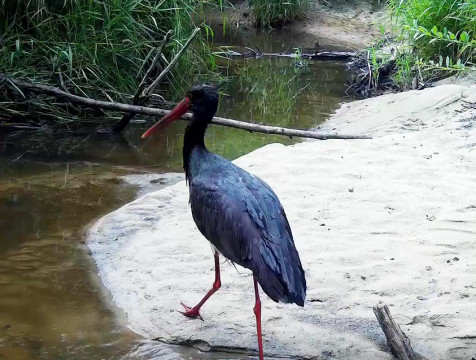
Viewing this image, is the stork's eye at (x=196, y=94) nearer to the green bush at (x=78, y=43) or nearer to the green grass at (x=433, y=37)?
the green bush at (x=78, y=43)

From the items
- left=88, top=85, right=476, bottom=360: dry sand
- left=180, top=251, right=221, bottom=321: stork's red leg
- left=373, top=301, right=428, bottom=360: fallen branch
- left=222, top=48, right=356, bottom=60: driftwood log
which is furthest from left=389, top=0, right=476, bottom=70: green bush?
left=373, top=301, right=428, bottom=360: fallen branch

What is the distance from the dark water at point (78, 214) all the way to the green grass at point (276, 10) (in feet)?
17.6

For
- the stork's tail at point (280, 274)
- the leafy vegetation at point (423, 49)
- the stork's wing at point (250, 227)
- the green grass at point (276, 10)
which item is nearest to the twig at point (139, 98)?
the leafy vegetation at point (423, 49)

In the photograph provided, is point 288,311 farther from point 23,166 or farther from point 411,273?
point 23,166

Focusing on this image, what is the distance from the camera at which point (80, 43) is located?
782 cm

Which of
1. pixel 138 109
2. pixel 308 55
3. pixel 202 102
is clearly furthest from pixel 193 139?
pixel 308 55

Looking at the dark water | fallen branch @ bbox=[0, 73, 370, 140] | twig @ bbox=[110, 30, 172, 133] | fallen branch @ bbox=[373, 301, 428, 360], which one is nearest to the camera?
fallen branch @ bbox=[373, 301, 428, 360]

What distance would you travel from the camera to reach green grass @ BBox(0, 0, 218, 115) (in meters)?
7.75

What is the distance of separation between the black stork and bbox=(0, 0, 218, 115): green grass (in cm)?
394

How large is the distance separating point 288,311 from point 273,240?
1.77 ft

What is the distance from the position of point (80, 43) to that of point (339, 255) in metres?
4.63

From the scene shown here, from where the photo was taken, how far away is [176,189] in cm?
562

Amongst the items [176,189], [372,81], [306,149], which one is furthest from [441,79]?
[176,189]

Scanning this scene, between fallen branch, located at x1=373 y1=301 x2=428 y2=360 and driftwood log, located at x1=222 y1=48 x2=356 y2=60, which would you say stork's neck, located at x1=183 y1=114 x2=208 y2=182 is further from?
driftwood log, located at x1=222 y1=48 x2=356 y2=60
